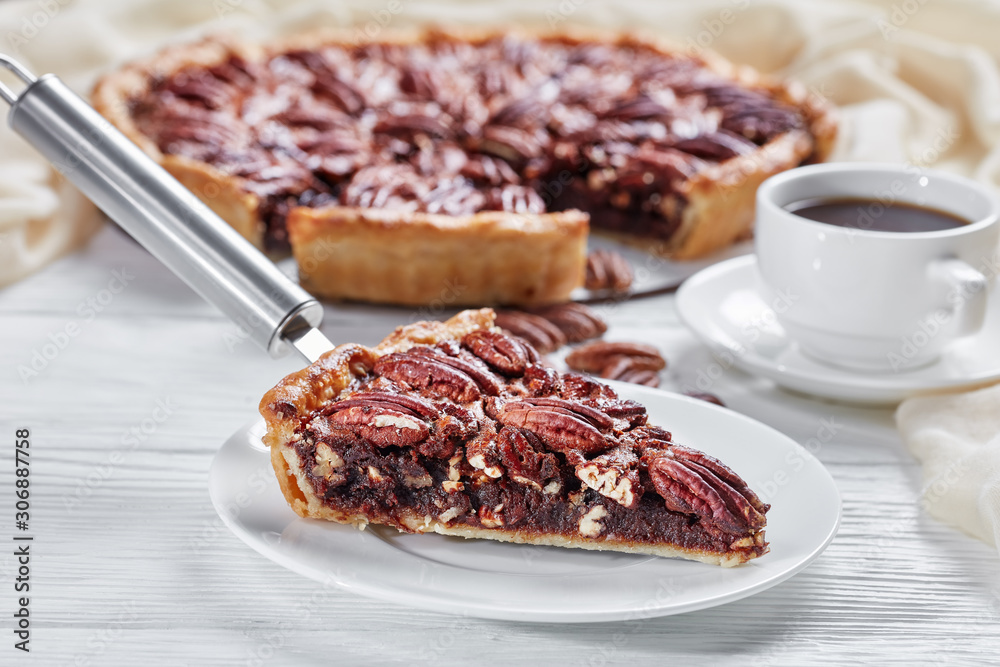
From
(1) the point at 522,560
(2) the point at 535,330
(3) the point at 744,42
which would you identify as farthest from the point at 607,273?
(3) the point at 744,42

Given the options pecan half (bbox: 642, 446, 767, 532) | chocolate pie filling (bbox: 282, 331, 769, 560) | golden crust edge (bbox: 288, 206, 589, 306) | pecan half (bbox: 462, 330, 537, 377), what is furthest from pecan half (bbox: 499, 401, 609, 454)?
golden crust edge (bbox: 288, 206, 589, 306)

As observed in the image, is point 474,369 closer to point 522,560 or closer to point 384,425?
point 384,425

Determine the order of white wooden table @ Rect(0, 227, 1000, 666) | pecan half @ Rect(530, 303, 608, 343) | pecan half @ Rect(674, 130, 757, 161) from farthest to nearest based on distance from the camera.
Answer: pecan half @ Rect(674, 130, 757, 161)
pecan half @ Rect(530, 303, 608, 343)
white wooden table @ Rect(0, 227, 1000, 666)

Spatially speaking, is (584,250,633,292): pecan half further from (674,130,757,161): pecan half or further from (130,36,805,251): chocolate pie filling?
(674,130,757,161): pecan half

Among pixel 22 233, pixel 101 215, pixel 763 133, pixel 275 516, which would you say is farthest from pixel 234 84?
pixel 275 516

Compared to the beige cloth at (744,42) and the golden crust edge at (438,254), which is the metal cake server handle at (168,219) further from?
the beige cloth at (744,42)

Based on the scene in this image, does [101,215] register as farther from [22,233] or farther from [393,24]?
[393,24]

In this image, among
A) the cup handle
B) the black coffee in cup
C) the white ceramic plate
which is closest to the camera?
the white ceramic plate
